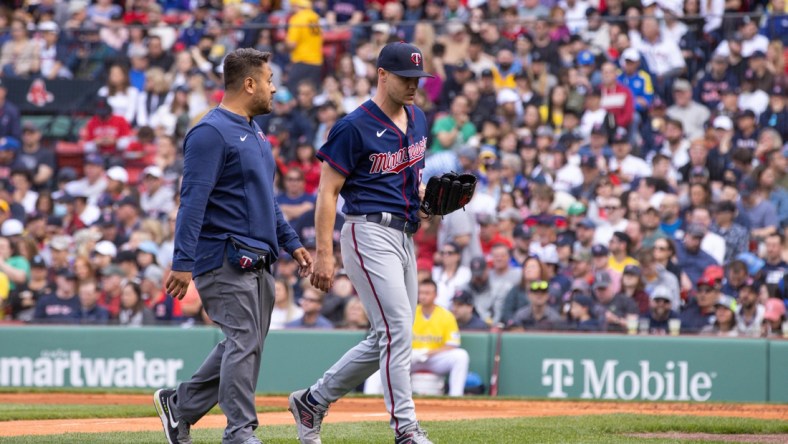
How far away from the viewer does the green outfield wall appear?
38.6 ft

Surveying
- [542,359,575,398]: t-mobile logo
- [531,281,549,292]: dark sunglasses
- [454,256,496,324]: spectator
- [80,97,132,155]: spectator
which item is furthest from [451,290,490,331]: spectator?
[80,97,132,155]: spectator

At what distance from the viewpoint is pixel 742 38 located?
14.4 m

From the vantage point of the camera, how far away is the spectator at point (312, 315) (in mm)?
13055

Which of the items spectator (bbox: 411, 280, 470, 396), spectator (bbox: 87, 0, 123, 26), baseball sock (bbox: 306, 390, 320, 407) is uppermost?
spectator (bbox: 87, 0, 123, 26)

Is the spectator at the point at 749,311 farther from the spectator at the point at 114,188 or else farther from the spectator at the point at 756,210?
the spectator at the point at 114,188

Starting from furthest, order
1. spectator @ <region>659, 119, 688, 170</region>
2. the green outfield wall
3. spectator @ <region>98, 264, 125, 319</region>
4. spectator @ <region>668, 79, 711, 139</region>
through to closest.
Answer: spectator @ <region>668, 79, 711, 139</region>, spectator @ <region>659, 119, 688, 170</region>, spectator @ <region>98, 264, 125, 319</region>, the green outfield wall

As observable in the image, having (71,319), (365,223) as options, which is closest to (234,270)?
(365,223)

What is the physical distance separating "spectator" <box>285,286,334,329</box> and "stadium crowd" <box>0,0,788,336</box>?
3cm

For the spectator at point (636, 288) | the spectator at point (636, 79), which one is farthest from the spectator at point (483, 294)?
the spectator at point (636, 79)

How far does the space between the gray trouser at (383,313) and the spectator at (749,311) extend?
6.61m

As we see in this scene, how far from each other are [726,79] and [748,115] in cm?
69

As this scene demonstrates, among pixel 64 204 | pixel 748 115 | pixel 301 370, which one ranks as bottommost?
pixel 301 370

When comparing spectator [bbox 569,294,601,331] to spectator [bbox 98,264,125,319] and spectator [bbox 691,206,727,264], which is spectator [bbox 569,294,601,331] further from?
spectator [bbox 98,264,125,319]

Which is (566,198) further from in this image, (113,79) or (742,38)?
(113,79)
